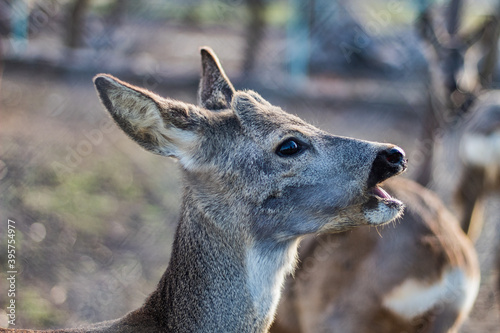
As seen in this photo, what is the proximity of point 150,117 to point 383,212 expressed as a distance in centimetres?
104

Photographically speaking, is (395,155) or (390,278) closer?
(395,155)

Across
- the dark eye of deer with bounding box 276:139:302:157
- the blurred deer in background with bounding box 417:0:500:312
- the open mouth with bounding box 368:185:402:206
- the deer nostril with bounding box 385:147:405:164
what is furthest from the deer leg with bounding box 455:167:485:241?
the dark eye of deer with bounding box 276:139:302:157

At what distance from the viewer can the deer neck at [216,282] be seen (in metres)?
2.58

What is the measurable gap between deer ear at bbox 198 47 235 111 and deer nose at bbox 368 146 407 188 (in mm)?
865

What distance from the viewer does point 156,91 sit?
895 cm

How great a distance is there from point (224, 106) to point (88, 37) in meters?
7.49

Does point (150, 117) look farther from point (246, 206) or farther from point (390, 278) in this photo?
point (390, 278)

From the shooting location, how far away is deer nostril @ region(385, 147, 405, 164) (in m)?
2.53

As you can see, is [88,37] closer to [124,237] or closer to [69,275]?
[124,237]

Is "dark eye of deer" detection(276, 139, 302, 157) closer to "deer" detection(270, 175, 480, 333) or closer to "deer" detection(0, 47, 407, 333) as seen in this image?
"deer" detection(0, 47, 407, 333)

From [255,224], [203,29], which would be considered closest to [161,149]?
[255,224]

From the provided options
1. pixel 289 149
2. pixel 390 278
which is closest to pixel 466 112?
pixel 390 278

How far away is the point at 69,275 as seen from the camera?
521 centimetres

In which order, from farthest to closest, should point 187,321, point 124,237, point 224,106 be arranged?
1. point 124,237
2. point 224,106
3. point 187,321
